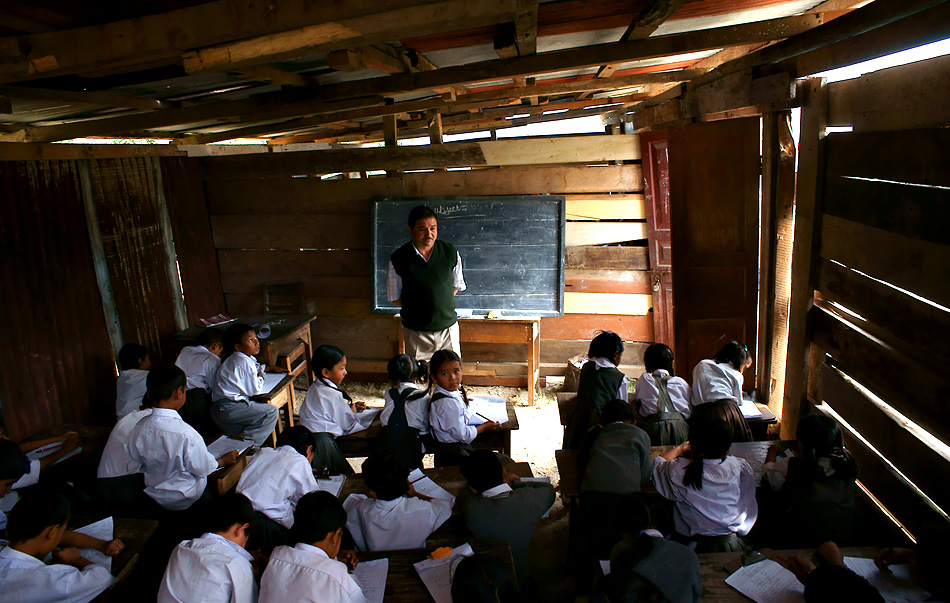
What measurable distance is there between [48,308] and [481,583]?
13.0 feet

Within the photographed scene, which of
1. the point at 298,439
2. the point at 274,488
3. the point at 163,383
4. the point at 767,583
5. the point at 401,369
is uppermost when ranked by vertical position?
the point at 163,383

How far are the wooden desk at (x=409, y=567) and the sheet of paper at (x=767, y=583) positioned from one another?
865 millimetres

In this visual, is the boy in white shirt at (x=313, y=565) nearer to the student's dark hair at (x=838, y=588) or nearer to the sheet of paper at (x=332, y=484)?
the sheet of paper at (x=332, y=484)

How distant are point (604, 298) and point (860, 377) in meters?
2.96

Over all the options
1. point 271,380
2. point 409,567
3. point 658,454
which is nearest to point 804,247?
point 658,454

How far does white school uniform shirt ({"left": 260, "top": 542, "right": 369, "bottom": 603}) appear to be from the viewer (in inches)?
74.8

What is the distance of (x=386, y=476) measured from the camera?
247 cm

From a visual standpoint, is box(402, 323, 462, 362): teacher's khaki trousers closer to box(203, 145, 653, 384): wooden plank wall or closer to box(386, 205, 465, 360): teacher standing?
box(386, 205, 465, 360): teacher standing

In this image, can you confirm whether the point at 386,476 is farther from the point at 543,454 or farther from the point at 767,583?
the point at 543,454

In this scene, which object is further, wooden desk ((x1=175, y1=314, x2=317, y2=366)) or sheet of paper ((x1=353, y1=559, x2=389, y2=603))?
wooden desk ((x1=175, y1=314, x2=317, y2=366))

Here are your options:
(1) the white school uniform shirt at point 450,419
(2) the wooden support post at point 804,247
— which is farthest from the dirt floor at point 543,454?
(2) the wooden support post at point 804,247

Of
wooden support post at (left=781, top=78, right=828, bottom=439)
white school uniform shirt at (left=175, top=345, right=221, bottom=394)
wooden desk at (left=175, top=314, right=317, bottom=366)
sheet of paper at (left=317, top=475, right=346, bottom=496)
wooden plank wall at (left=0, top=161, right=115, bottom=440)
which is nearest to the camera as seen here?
sheet of paper at (left=317, top=475, right=346, bottom=496)

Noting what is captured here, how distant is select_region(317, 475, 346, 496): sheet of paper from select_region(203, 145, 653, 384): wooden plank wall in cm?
306

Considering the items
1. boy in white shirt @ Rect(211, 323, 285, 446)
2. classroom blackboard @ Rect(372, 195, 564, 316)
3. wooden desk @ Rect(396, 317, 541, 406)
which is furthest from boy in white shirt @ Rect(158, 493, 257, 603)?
classroom blackboard @ Rect(372, 195, 564, 316)
